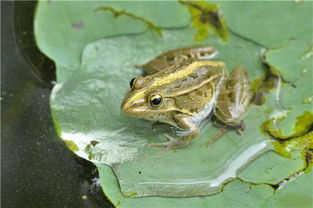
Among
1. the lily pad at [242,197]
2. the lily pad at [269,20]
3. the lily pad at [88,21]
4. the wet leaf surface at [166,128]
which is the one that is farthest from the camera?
the lily pad at [88,21]

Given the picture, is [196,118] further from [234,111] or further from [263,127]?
[263,127]

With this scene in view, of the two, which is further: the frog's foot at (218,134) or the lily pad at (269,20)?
the lily pad at (269,20)

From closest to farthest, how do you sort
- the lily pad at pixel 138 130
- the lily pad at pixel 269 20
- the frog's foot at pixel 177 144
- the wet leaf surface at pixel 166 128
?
the wet leaf surface at pixel 166 128 < the lily pad at pixel 138 130 < the frog's foot at pixel 177 144 < the lily pad at pixel 269 20

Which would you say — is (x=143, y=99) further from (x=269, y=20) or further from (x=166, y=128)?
(x=269, y=20)

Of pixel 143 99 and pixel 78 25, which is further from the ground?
pixel 78 25

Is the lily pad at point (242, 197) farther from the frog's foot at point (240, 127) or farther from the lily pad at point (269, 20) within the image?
the lily pad at point (269, 20)

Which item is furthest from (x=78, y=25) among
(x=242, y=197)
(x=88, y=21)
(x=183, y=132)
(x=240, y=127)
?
(x=242, y=197)

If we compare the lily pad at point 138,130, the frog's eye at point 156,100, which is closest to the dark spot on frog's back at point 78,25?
the lily pad at point 138,130

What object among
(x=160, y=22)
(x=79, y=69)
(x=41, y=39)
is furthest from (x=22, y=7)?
(x=160, y=22)

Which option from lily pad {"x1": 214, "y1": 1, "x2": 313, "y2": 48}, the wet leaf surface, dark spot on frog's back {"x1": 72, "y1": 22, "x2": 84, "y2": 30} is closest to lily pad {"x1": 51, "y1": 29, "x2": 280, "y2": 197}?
the wet leaf surface
